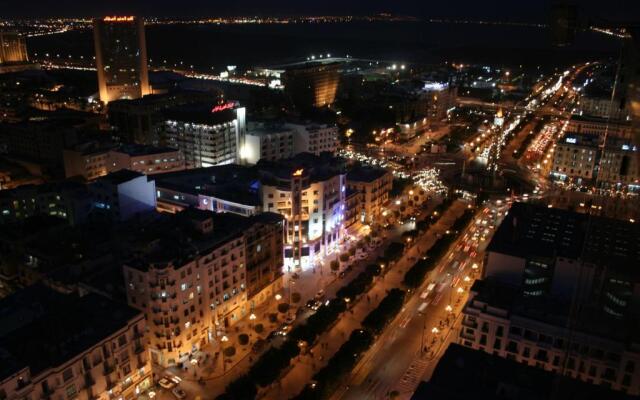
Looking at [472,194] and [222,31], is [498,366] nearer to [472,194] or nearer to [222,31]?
[472,194]

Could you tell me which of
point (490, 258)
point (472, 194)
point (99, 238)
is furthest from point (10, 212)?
point (472, 194)

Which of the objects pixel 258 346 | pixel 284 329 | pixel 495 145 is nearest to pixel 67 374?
pixel 258 346

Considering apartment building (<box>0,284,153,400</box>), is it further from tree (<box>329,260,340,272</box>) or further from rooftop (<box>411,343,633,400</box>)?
tree (<box>329,260,340,272</box>)

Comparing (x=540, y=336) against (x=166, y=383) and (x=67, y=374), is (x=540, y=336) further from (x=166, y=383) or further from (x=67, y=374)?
(x=67, y=374)

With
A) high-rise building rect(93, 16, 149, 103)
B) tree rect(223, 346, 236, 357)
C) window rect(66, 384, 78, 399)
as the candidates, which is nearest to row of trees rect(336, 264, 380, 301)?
tree rect(223, 346, 236, 357)

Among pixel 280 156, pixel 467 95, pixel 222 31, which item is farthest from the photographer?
pixel 222 31

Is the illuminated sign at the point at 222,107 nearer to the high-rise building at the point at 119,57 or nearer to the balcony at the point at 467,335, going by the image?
the high-rise building at the point at 119,57
